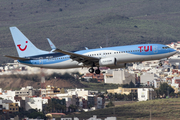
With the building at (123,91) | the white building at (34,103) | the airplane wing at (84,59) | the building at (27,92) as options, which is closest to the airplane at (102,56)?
the airplane wing at (84,59)

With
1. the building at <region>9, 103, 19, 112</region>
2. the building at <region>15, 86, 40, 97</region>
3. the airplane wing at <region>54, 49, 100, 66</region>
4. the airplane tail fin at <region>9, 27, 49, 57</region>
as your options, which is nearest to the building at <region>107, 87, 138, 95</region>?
the building at <region>15, 86, 40, 97</region>

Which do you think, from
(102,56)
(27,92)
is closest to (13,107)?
(27,92)

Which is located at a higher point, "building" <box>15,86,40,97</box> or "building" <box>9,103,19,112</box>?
"building" <box>15,86,40,97</box>

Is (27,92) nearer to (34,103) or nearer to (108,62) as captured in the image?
(34,103)

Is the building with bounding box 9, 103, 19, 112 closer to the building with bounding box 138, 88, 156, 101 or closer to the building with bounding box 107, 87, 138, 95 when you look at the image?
the building with bounding box 107, 87, 138, 95

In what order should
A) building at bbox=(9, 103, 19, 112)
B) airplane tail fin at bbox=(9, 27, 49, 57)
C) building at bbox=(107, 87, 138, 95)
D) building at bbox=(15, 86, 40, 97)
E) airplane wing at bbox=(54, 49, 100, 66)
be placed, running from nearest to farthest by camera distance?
airplane wing at bbox=(54, 49, 100, 66), airplane tail fin at bbox=(9, 27, 49, 57), building at bbox=(9, 103, 19, 112), building at bbox=(15, 86, 40, 97), building at bbox=(107, 87, 138, 95)

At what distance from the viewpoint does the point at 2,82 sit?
10144 centimetres

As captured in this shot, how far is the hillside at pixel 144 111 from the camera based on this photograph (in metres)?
112

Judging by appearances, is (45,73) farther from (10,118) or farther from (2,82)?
(10,118)

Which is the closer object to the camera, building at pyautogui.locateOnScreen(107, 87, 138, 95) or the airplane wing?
the airplane wing

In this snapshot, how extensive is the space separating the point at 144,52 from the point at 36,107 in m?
65.2

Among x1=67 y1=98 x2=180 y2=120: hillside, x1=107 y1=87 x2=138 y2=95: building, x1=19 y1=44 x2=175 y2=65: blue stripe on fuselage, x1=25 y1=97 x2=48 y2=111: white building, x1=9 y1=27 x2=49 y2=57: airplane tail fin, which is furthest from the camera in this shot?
x1=107 y1=87 x2=138 y2=95: building

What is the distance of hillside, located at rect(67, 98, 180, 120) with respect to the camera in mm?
112500

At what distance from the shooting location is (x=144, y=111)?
12125 centimetres
